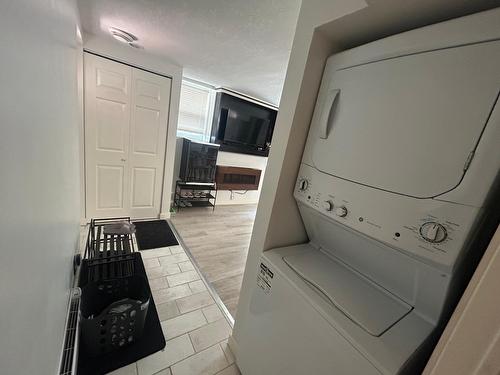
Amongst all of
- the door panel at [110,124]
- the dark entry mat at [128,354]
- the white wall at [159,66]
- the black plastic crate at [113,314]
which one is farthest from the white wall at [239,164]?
the dark entry mat at [128,354]

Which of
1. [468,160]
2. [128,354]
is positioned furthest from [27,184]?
[128,354]

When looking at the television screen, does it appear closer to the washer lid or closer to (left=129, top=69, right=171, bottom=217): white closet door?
(left=129, top=69, right=171, bottom=217): white closet door

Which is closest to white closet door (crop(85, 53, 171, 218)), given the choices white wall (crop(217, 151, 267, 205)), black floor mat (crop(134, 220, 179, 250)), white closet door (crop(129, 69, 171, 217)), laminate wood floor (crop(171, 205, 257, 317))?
white closet door (crop(129, 69, 171, 217))

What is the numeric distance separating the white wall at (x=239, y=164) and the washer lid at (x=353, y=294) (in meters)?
3.00

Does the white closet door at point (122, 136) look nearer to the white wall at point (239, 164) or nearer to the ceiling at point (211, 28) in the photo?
the ceiling at point (211, 28)

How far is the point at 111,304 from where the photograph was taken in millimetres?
1296

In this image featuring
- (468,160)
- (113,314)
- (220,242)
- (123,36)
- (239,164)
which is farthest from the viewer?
(239,164)

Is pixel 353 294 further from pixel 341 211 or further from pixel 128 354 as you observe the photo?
pixel 128 354

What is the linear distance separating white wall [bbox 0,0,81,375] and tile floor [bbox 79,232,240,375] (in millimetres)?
626

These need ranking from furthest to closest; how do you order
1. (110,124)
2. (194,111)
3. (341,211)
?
(194,111), (110,124), (341,211)

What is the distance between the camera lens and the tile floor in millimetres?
1246

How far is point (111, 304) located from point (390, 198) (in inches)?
66.5

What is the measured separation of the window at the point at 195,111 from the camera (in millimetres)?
3451

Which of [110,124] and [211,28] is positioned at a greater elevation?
[211,28]
